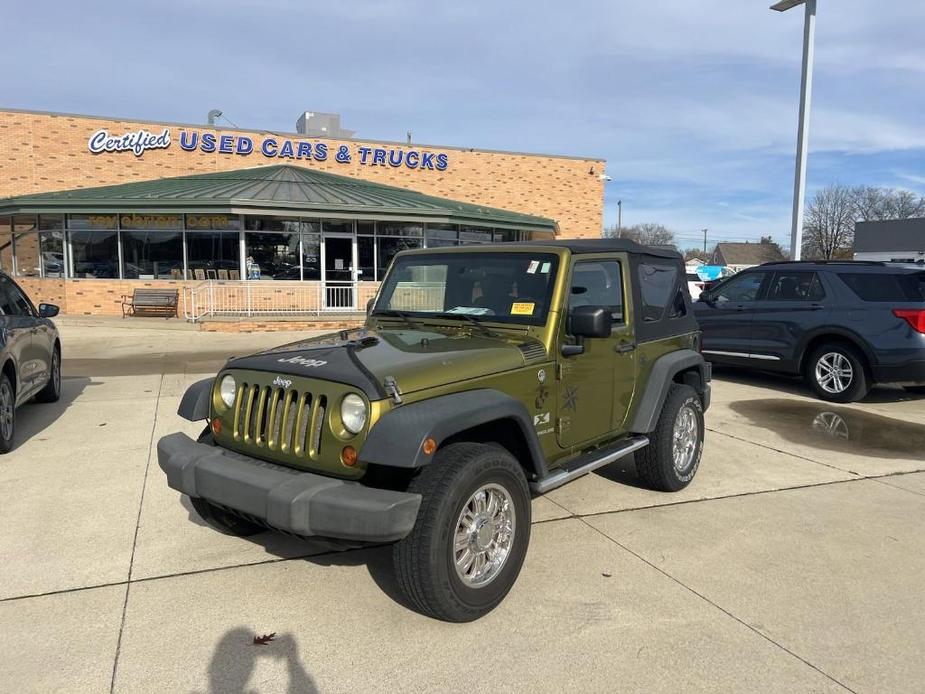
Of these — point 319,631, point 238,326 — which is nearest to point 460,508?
point 319,631

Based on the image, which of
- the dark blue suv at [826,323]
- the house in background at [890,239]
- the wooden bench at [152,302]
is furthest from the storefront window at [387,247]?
the house in background at [890,239]

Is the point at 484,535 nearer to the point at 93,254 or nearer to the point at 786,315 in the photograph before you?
the point at 786,315

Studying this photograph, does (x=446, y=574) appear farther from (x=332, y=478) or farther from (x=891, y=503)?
(x=891, y=503)

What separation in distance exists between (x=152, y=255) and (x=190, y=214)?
1.71 meters

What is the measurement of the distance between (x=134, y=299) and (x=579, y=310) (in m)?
16.6

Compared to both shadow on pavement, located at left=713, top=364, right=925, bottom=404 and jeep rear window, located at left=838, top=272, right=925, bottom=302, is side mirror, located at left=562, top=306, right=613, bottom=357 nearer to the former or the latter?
jeep rear window, located at left=838, top=272, right=925, bottom=302

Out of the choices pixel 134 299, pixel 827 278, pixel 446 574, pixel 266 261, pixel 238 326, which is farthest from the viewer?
pixel 266 261

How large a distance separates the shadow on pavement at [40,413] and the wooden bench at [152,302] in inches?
361

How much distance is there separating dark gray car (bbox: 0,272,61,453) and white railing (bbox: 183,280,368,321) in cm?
939

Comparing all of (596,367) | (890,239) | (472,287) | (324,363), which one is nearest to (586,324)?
(596,367)

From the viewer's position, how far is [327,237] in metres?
19.8

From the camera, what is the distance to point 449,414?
2955 mm

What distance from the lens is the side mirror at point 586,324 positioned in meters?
3.64

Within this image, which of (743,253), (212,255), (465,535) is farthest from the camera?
(743,253)
